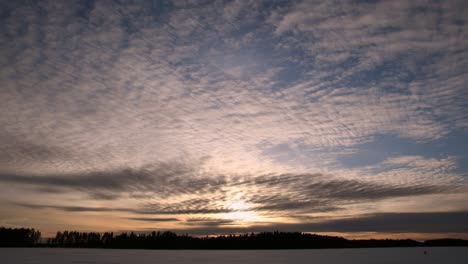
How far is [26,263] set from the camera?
300 feet

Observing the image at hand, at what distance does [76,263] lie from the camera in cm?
10306

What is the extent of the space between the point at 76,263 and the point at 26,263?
48.6ft

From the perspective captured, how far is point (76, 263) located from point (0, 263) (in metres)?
19.9

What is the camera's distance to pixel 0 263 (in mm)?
89312

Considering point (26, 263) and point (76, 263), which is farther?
point (76, 263)

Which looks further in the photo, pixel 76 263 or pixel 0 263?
pixel 76 263

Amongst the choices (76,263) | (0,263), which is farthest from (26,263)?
(76,263)

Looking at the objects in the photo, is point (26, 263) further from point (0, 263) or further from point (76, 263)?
point (76, 263)

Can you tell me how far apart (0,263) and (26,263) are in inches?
234
